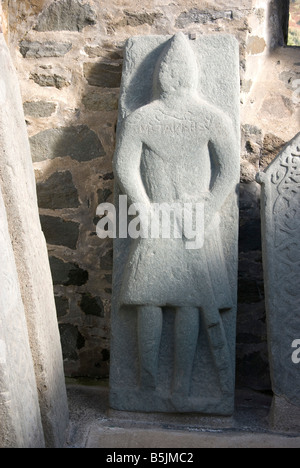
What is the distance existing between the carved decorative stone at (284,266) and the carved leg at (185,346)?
0.35 m

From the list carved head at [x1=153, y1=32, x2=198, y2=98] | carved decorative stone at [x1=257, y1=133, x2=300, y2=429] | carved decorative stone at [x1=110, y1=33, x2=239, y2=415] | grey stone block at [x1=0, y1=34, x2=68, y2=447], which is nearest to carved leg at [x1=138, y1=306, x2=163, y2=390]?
carved decorative stone at [x1=110, y1=33, x2=239, y2=415]

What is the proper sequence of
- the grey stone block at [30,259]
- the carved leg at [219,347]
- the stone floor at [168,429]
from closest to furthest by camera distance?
the grey stone block at [30,259]
the stone floor at [168,429]
the carved leg at [219,347]

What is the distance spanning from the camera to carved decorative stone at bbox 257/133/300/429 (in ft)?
9.18

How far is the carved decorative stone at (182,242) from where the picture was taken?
283cm

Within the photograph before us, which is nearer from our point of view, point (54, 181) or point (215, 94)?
point (215, 94)

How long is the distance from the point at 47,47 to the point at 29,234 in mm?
1250

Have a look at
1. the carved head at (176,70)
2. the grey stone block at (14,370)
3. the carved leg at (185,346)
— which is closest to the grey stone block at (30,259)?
the grey stone block at (14,370)

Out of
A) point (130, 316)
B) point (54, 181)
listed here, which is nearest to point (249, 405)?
point (130, 316)

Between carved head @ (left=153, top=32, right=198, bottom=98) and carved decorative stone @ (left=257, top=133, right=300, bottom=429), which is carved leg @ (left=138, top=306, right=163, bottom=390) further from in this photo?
carved head @ (left=153, top=32, right=198, bottom=98)

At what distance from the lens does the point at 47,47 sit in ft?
10.8

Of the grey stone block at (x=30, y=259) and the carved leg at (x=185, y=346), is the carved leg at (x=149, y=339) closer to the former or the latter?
the carved leg at (x=185, y=346)

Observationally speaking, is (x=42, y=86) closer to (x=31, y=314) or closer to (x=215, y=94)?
(x=215, y=94)

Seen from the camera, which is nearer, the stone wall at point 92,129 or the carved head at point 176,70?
the carved head at point 176,70

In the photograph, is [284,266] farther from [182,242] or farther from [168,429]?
[168,429]
